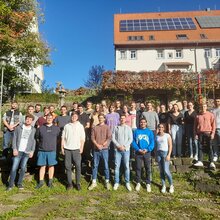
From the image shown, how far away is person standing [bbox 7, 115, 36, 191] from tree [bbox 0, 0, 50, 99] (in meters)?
9.02

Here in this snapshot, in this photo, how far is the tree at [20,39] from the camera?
14.7 m

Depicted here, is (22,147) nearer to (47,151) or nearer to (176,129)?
(47,151)

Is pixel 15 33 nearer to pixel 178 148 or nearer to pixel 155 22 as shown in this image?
pixel 178 148

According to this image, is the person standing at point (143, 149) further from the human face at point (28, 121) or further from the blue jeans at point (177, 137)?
the human face at point (28, 121)

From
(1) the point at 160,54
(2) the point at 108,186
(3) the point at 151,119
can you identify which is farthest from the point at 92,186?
(1) the point at 160,54

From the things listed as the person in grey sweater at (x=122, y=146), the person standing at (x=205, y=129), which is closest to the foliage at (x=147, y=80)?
the person standing at (x=205, y=129)

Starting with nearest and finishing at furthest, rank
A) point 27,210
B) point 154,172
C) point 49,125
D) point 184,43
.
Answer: point 27,210 < point 49,125 < point 154,172 < point 184,43

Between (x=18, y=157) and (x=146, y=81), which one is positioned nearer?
(x=18, y=157)

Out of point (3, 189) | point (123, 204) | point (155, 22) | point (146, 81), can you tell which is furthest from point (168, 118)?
point (155, 22)

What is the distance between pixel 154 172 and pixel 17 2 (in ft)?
43.4

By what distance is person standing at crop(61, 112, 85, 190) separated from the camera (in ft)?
21.9

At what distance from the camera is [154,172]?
7922mm

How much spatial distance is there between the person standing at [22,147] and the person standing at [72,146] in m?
0.84

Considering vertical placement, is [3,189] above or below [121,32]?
below
